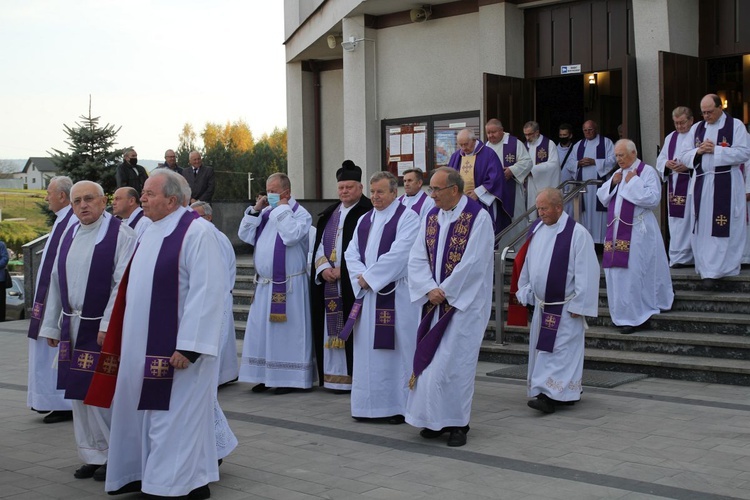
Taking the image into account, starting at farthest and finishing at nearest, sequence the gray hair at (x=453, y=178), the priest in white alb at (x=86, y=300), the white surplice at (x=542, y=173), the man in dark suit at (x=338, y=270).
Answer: the white surplice at (x=542, y=173)
the man in dark suit at (x=338, y=270)
the gray hair at (x=453, y=178)
the priest in white alb at (x=86, y=300)

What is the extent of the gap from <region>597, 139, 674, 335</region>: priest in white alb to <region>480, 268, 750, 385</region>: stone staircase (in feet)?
0.58

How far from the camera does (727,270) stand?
394 inches

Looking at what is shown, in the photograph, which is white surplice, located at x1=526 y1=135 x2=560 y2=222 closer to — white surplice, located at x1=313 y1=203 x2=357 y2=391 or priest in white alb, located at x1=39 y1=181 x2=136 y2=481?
white surplice, located at x1=313 y1=203 x2=357 y2=391

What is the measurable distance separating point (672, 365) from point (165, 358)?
542 cm

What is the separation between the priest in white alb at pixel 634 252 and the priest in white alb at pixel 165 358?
5.52m

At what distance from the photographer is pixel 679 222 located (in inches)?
429

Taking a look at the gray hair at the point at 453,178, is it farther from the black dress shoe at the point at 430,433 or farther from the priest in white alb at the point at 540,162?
the priest in white alb at the point at 540,162

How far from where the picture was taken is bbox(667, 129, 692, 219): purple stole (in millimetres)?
10664

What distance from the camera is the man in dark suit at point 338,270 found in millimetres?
8805

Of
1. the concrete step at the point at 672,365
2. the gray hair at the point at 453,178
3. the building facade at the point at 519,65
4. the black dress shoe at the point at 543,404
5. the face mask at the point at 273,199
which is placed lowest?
the black dress shoe at the point at 543,404

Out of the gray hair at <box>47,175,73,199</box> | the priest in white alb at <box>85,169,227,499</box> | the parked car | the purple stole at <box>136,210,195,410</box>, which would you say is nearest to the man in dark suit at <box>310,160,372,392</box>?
the gray hair at <box>47,175,73,199</box>

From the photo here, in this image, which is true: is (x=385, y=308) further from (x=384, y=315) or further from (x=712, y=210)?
(x=712, y=210)

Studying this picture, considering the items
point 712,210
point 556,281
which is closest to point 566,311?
point 556,281

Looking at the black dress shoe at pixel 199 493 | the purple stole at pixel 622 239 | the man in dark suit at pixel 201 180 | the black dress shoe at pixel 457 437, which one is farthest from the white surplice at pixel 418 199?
the man in dark suit at pixel 201 180
